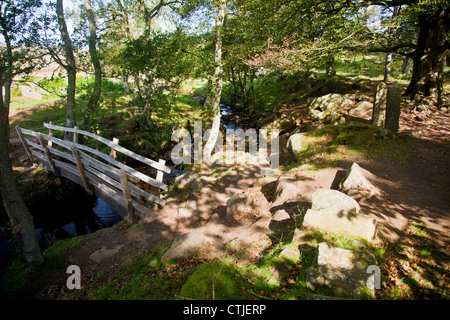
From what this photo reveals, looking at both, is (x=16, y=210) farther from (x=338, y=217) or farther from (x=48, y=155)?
(x=338, y=217)

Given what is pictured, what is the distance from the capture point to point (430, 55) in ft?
39.3

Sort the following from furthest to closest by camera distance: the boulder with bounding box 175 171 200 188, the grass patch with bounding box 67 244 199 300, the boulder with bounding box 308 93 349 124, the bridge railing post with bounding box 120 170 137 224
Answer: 1. the boulder with bounding box 308 93 349 124
2. the boulder with bounding box 175 171 200 188
3. the bridge railing post with bounding box 120 170 137 224
4. the grass patch with bounding box 67 244 199 300

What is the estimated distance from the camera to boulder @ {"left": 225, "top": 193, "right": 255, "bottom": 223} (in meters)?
6.53

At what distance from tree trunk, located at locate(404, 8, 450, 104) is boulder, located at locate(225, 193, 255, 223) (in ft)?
41.5

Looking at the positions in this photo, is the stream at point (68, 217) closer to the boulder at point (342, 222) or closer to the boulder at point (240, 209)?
the boulder at point (240, 209)

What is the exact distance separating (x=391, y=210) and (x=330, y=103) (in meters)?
10.2

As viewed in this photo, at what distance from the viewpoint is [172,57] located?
42.0ft

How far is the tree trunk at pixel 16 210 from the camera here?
554 cm

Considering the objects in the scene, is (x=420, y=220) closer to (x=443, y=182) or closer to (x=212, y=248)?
(x=443, y=182)

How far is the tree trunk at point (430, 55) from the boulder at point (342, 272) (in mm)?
13786

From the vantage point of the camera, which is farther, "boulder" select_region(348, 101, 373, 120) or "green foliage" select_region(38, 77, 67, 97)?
"boulder" select_region(348, 101, 373, 120)

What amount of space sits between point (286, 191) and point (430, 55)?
12.5m

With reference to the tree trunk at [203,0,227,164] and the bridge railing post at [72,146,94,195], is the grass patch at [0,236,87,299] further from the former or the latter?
the tree trunk at [203,0,227,164]

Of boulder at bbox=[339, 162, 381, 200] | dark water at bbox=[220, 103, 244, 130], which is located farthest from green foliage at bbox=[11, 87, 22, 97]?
boulder at bbox=[339, 162, 381, 200]
